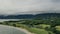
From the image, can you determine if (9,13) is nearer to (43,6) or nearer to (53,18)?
(43,6)

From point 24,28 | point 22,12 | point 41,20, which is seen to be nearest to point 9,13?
point 22,12

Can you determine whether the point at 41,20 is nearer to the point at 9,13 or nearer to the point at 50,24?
the point at 50,24

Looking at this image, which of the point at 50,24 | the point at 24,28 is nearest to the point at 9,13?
the point at 24,28

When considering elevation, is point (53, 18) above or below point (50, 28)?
above

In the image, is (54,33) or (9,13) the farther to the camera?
(9,13)

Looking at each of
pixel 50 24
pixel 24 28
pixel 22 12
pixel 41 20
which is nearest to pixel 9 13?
pixel 22 12

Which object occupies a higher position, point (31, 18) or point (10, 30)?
point (31, 18)

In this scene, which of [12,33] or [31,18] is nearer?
[12,33]

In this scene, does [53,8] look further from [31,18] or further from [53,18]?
[31,18]

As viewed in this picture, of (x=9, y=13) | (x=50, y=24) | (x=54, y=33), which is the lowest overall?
(x=54, y=33)
